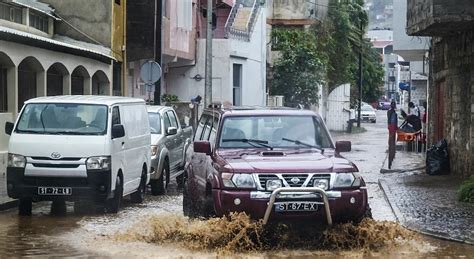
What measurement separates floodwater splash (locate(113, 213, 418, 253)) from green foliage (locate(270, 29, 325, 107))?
3806cm

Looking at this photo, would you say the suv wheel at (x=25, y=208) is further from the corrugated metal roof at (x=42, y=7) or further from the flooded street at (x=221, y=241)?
the corrugated metal roof at (x=42, y=7)

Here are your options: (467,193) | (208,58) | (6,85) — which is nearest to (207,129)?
(467,193)

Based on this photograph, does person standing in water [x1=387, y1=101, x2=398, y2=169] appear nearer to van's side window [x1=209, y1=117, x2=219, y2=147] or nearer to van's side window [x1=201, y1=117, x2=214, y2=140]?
van's side window [x1=201, y1=117, x2=214, y2=140]

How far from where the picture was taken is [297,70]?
1925 inches

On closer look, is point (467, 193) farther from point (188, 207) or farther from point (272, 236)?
point (272, 236)

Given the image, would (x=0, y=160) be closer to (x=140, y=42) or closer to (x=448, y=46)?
(x=448, y=46)

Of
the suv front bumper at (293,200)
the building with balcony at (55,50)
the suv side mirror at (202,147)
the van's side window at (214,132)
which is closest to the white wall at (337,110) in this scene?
the building with balcony at (55,50)

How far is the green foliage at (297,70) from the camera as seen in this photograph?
48.7 m

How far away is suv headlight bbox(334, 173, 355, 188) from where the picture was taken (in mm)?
10234

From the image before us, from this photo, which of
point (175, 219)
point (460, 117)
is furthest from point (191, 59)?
point (175, 219)

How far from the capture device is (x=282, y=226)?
10289mm

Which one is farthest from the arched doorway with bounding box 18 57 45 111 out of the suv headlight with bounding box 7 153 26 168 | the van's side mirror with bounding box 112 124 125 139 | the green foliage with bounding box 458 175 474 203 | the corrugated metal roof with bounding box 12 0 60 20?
the green foliage with bounding box 458 175 474 203

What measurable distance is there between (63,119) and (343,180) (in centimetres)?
564

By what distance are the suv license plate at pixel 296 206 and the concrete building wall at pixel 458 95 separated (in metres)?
10.5
